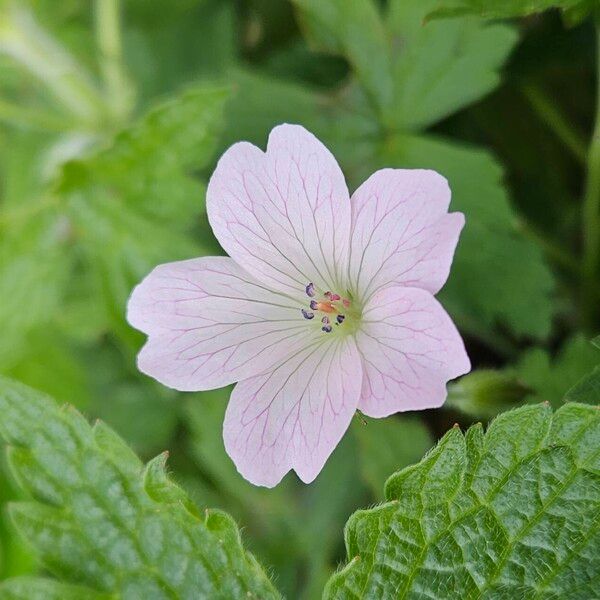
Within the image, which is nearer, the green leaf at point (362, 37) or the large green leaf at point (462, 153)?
the large green leaf at point (462, 153)

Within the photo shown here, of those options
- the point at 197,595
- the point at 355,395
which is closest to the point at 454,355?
the point at 355,395

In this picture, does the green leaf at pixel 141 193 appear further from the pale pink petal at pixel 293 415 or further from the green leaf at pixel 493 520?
the green leaf at pixel 493 520

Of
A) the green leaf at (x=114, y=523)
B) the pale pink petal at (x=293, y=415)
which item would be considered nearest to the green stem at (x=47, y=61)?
the green leaf at (x=114, y=523)

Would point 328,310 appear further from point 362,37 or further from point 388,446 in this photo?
point 362,37

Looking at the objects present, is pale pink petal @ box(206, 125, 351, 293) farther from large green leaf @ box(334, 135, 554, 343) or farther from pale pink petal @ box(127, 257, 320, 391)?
large green leaf @ box(334, 135, 554, 343)

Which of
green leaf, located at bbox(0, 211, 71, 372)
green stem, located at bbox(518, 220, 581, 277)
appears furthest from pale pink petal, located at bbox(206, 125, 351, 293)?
green leaf, located at bbox(0, 211, 71, 372)
